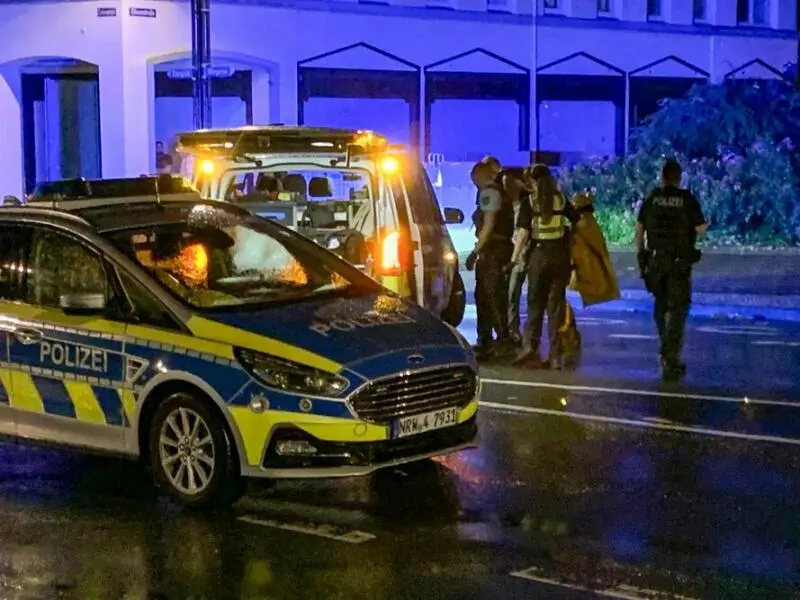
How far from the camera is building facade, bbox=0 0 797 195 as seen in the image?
23.4 m

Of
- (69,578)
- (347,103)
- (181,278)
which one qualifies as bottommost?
(69,578)

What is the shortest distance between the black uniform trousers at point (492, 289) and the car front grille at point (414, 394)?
15.0 ft

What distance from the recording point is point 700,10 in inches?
1264

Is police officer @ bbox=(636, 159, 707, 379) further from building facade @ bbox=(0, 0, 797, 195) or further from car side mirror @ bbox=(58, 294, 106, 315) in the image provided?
building facade @ bbox=(0, 0, 797, 195)

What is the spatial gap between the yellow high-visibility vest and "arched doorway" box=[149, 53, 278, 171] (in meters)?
12.4

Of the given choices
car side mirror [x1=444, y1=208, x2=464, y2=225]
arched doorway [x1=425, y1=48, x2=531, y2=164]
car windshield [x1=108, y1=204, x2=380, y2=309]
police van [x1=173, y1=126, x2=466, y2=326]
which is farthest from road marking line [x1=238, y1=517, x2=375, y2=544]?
arched doorway [x1=425, y1=48, x2=531, y2=164]

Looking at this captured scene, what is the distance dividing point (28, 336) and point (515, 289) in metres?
6.01

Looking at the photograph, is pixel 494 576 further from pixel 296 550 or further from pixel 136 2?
pixel 136 2

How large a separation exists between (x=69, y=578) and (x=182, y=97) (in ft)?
63.5

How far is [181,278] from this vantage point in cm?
771

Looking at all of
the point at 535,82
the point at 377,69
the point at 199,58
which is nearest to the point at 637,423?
the point at 199,58

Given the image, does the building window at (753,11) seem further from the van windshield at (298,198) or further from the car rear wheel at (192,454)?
the car rear wheel at (192,454)

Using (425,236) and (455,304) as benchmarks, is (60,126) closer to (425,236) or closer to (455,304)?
(455,304)

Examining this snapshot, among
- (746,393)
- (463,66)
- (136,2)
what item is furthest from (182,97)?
(746,393)
